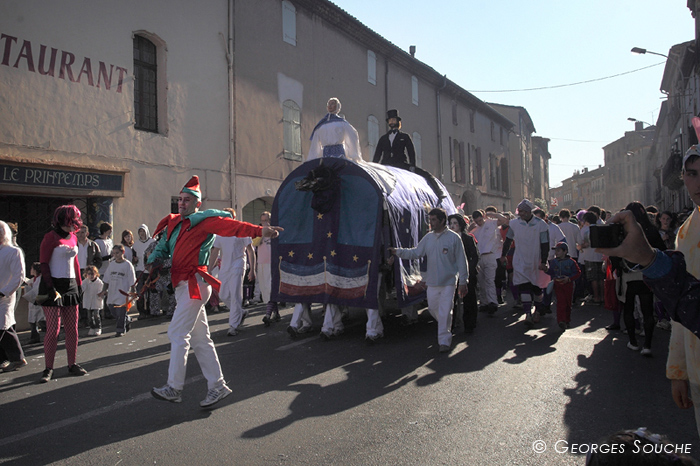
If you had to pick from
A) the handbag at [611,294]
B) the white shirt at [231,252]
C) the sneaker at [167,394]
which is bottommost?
the sneaker at [167,394]

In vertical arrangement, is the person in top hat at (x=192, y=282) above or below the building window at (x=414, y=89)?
below

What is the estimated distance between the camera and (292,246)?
26.2 ft

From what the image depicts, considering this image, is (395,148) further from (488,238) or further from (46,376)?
(46,376)

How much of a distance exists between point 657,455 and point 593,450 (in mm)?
174

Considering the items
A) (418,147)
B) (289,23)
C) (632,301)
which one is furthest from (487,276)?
(418,147)

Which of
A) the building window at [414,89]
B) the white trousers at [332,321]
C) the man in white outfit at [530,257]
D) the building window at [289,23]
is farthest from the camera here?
the building window at [414,89]

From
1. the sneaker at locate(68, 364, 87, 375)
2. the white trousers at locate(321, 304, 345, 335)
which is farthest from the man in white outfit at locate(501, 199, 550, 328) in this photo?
the sneaker at locate(68, 364, 87, 375)

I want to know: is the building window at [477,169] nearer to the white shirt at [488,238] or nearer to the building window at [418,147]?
the building window at [418,147]

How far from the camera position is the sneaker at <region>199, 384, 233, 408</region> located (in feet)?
15.1

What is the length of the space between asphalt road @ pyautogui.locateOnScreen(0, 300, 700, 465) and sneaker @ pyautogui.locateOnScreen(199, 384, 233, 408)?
0.28 ft

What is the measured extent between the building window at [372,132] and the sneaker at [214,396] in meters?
18.0

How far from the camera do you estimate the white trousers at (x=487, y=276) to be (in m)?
10.2

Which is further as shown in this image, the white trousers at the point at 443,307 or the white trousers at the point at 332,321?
the white trousers at the point at 332,321

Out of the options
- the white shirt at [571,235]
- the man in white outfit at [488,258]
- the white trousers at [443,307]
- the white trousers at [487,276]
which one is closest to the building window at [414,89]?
the white shirt at [571,235]
